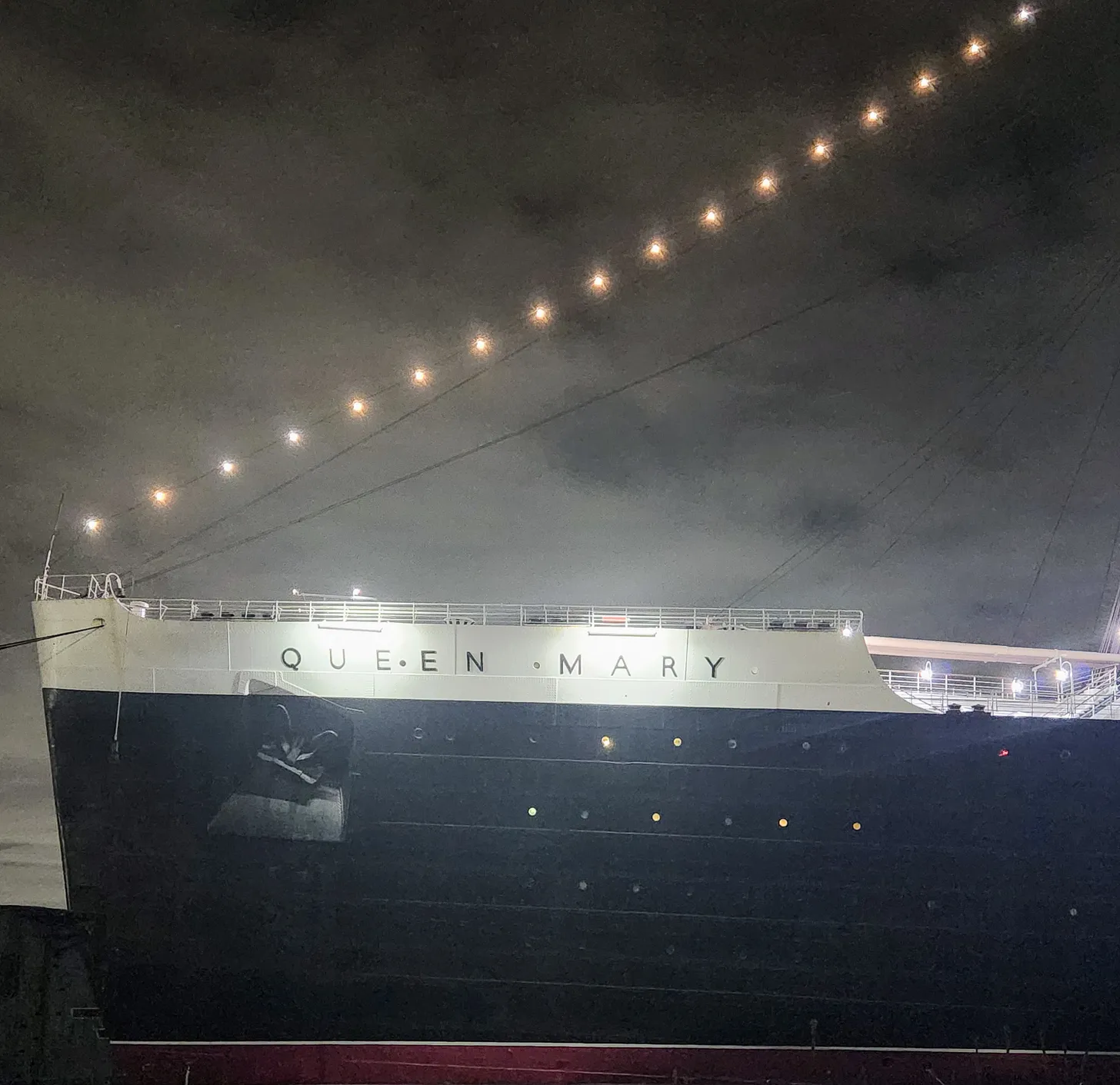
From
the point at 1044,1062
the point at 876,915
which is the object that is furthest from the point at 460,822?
the point at 1044,1062

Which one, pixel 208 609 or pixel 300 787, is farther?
pixel 208 609

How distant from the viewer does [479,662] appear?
1398cm

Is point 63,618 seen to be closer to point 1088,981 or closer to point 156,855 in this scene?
point 156,855

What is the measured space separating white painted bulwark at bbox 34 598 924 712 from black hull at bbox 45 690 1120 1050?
31 cm

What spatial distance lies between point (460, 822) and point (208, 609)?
18.5 feet

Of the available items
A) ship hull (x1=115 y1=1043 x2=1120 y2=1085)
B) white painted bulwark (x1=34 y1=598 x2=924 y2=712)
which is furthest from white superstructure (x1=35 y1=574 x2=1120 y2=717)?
ship hull (x1=115 y1=1043 x2=1120 y2=1085)

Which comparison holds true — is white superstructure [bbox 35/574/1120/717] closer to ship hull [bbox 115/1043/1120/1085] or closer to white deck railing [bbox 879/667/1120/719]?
white deck railing [bbox 879/667/1120/719]

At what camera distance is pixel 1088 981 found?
44.4 ft

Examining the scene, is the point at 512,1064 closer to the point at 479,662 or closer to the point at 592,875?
the point at 592,875

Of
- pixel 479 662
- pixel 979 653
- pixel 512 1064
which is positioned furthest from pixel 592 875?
pixel 979 653

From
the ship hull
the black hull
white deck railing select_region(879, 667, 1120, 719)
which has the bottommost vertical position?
the ship hull

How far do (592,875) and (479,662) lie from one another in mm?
3753

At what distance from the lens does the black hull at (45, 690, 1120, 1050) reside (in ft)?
43.4

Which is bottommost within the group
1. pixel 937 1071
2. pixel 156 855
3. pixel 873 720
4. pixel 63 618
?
pixel 937 1071
